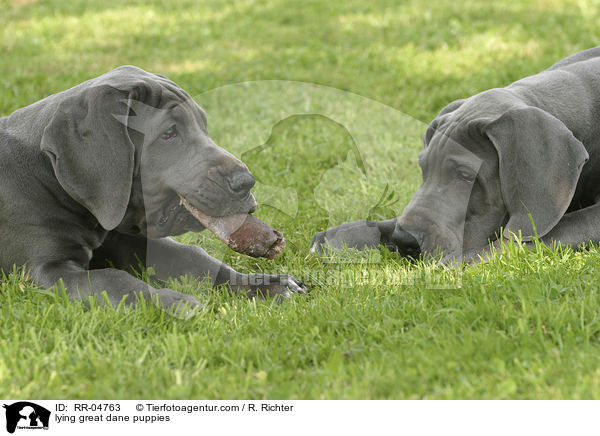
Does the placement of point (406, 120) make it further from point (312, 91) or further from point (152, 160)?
point (152, 160)

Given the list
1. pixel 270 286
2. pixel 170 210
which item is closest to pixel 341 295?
pixel 270 286

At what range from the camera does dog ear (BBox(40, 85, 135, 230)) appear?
4121 millimetres

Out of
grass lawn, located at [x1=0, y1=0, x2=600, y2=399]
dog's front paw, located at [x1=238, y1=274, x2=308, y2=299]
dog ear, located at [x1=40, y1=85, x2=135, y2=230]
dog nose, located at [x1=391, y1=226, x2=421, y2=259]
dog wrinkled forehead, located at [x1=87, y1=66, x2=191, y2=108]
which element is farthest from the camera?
dog nose, located at [x1=391, y1=226, x2=421, y2=259]

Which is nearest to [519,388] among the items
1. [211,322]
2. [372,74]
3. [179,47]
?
[211,322]

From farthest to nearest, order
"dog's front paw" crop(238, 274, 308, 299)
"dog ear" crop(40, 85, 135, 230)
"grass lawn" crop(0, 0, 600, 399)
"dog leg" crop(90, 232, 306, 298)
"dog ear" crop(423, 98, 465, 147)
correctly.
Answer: "dog ear" crop(423, 98, 465, 147) → "dog leg" crop(90, 232, 306, 298) → "dog's front paw" crop(238, 274, 308, 299) → "dog ear" crop(40, 85, 135, 230) → "grass lawn" crop(0, 0, 600, 399)

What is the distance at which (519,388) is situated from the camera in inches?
119

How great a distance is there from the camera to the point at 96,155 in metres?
4.12

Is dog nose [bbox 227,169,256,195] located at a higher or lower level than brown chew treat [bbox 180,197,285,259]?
higher

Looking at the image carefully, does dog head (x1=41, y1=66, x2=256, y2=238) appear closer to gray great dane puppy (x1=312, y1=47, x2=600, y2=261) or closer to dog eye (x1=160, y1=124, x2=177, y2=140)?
dog eye (x1=160, y1=124, x2=177, y2=140)

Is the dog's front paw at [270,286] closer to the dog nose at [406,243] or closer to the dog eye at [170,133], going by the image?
the dog nose at [406,243]
